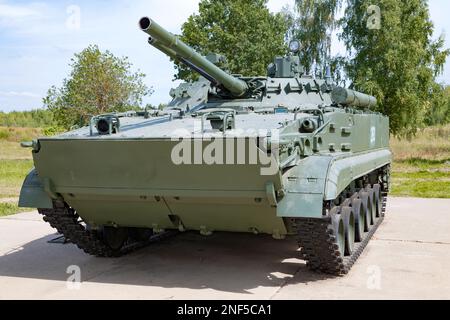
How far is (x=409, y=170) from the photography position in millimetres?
21047

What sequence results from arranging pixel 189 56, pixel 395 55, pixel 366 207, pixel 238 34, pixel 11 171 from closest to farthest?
1. pixel 189 56
2. pixel 366 207
3. pixel 11 171
4. pixel 395 55
5. pixel 238 34

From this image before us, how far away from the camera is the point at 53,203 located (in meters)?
6.77

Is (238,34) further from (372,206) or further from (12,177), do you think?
(372,206)

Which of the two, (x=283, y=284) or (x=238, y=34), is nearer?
(x=283, y=284)

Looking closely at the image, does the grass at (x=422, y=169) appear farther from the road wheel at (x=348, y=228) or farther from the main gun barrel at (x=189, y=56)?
the main gun barrel at (x=189, y=56)

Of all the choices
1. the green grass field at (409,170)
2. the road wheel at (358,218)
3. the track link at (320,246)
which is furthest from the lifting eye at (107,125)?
the green grass field at (409,170)

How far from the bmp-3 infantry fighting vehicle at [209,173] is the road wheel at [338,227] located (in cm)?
3

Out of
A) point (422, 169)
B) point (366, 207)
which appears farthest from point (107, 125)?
point (422, 169)

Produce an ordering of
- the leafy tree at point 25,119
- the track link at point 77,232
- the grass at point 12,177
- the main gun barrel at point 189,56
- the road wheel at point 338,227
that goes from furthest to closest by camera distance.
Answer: the leafy tree at point 25,119 → the grass at point 12,177 → the track link at point 77,232 → the road wheel at point 338,227 → the main gun barrel at point 189,56

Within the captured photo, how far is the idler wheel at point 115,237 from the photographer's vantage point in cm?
766

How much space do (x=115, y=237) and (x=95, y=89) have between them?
13142 millimetres

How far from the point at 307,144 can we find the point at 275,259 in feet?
6.42

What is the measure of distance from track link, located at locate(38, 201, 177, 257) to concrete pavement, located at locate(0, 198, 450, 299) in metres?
0.15

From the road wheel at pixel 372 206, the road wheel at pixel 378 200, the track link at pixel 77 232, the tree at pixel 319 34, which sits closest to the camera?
the track link at pixel 77 232
